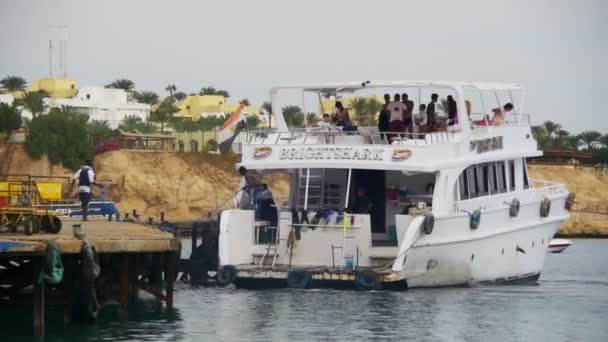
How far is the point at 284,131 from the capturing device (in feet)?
117

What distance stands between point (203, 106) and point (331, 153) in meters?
94.1

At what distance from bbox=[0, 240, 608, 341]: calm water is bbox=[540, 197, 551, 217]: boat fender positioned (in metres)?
3.29

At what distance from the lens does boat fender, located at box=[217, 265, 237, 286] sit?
3316cm

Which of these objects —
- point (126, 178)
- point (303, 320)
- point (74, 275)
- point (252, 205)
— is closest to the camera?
point (74, 275)

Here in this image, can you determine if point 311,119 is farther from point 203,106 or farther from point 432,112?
point 203,106

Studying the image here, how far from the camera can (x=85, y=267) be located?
26141 millimetres

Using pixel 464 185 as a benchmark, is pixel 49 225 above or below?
below

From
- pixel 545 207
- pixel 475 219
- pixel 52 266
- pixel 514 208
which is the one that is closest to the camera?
pixel 52 266

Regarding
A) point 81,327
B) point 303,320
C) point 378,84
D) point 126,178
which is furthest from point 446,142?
point 126,178

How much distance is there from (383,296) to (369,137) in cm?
473

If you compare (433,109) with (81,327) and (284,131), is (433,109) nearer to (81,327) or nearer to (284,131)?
(284,131)

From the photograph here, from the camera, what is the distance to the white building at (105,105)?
4601 inches

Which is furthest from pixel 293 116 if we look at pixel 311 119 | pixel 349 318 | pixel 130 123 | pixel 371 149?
pixel 349 318

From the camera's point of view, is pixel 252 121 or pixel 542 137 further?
pixel 542 137
